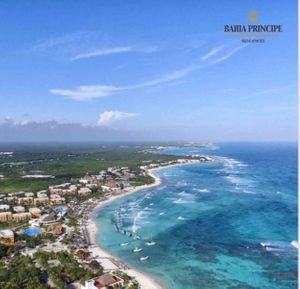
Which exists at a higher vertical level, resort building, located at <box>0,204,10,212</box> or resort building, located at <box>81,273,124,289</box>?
resort building, located at <box>0,204,10,212</box>

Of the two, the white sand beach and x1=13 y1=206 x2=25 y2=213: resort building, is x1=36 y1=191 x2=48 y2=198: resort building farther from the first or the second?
the white sand beach

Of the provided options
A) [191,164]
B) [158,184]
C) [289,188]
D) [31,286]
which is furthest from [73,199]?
[191,164]

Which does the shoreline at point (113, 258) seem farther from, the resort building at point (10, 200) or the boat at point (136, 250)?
the resort building at point (10, 200)

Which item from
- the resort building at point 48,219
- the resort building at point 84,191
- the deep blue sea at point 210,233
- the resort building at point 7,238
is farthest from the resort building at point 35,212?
the resort building at point 84,191

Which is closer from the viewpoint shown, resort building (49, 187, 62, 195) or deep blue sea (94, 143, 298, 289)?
deep blue sea (94, 143, 298, 289)

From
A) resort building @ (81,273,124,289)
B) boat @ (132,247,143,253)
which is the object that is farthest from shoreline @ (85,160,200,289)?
boat @ (132,247,143,253)

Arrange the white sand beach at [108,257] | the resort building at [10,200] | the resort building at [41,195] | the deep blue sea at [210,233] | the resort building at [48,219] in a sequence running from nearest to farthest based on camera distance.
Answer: the white sand beach at [108,257]
the deep blue sea at [210,233]
the resort building at [48,219]
the resort building at [10,200]
the resort building at [41,195]

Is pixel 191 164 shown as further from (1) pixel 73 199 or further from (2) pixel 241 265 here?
(2) pixel 241 265

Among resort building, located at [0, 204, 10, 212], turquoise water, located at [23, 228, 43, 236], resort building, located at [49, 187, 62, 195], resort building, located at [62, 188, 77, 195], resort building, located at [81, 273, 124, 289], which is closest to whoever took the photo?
resort building, located at [81, 273, 124, 289]
